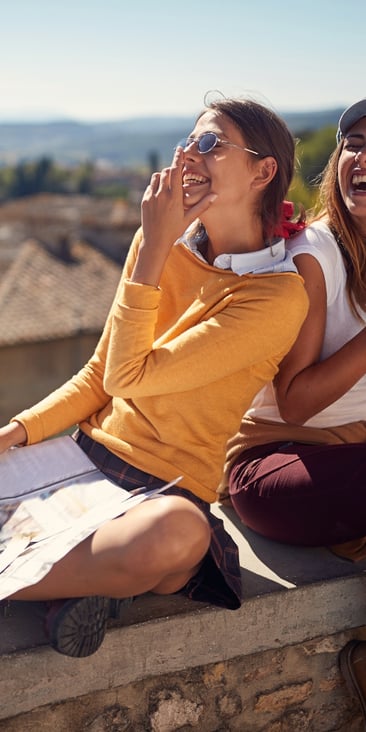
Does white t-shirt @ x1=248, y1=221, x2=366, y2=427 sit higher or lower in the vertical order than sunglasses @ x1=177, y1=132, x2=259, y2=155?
lower

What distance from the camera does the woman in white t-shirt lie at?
87.9 inches

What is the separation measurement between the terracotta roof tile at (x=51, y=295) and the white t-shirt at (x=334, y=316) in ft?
58.2

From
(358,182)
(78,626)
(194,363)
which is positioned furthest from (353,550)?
(358,182)

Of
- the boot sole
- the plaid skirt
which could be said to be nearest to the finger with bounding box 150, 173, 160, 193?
the plaid skirt

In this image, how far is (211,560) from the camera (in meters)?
2.06

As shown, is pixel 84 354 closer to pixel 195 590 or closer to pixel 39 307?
pixel 39 307

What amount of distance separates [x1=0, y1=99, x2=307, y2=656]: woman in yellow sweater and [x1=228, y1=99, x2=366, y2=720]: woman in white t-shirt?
0.14m

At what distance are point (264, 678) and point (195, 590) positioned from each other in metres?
0.36

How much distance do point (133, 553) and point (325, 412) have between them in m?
0.77

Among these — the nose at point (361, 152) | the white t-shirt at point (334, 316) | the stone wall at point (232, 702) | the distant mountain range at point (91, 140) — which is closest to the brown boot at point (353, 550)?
the stone wall at point (232, 702)

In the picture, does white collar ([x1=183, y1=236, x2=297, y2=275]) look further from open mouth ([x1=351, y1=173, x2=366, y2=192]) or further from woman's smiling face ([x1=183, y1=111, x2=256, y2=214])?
open mouth ([x1=351, y1=173, x2=366, y2=192])

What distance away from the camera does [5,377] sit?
66.6ft

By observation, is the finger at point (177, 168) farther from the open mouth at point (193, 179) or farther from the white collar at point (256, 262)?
the white collar at point (256, 262)

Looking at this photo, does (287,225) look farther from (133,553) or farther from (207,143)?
(133,553)
